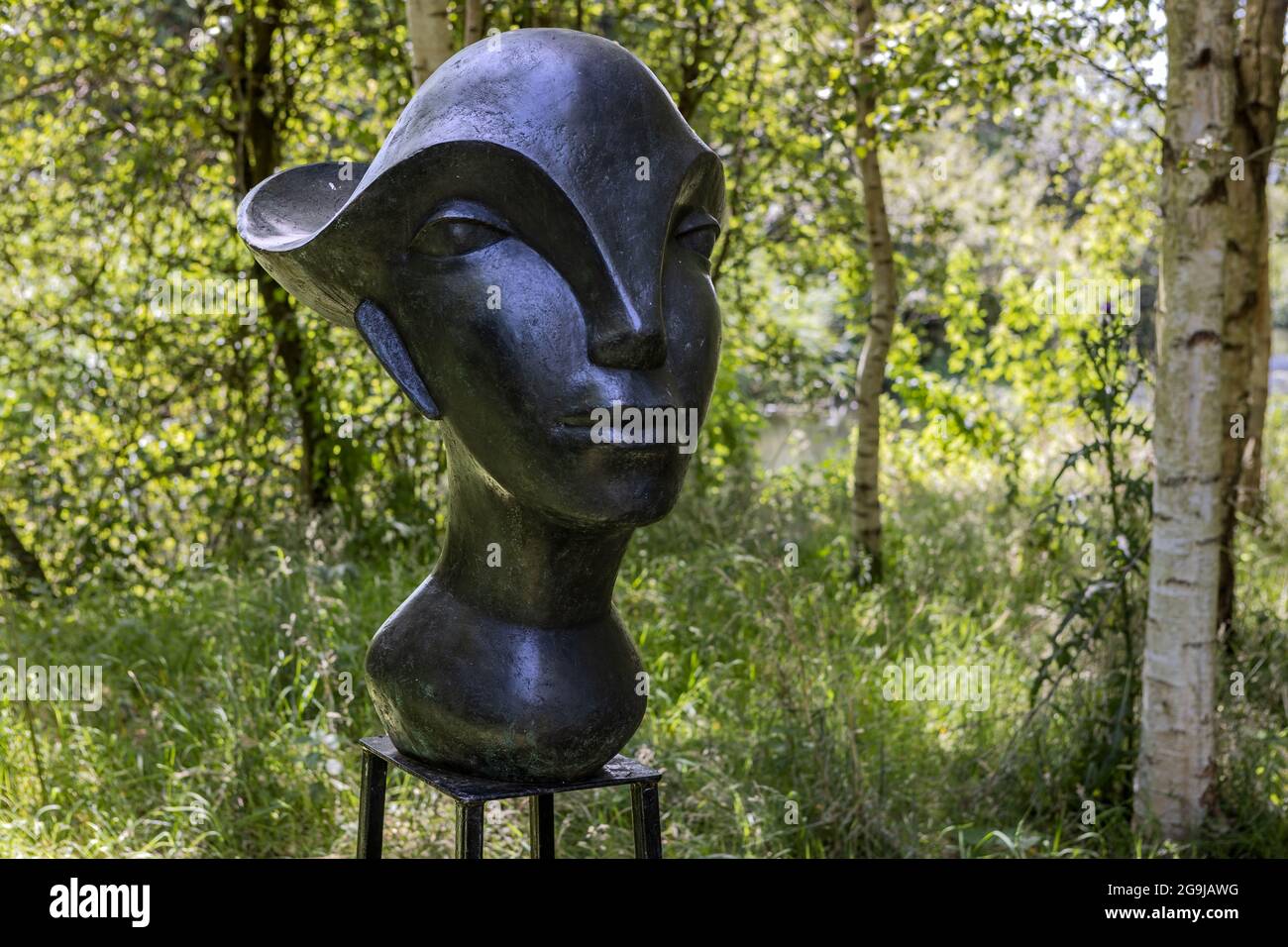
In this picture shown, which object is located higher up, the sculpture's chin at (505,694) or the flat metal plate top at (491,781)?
the sculpture's chin at (505,694)

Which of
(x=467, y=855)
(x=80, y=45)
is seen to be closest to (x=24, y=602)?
(x=80, y=45)

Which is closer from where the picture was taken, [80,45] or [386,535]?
[386,535]

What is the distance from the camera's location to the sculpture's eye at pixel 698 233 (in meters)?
2.26

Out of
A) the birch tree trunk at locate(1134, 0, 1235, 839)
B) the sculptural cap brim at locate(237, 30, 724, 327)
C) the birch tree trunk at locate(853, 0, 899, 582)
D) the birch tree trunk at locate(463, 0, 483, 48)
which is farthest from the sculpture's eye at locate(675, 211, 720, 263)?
the birch tree trunk at locate(853, 0, 899, 582)

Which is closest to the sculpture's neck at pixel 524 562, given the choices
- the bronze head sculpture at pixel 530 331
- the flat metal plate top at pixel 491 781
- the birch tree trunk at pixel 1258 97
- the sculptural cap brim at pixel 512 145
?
the bronze head sculpture at pixel 530 331

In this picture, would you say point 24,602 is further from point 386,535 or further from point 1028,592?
point 1028,592

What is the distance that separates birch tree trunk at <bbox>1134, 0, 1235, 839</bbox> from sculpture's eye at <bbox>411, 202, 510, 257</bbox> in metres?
2.30

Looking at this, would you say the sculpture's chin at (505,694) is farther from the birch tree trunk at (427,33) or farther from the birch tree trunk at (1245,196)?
the birch tree trunk at (1245,196)

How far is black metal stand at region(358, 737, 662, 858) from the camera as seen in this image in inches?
90.7

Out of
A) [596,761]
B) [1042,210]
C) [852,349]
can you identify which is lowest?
[596,761]

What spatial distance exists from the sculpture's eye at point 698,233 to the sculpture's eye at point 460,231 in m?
0.32

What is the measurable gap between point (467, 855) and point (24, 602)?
443 centimetres

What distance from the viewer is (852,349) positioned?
15812 millimetres

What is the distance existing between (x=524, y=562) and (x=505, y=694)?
0.24 meters
